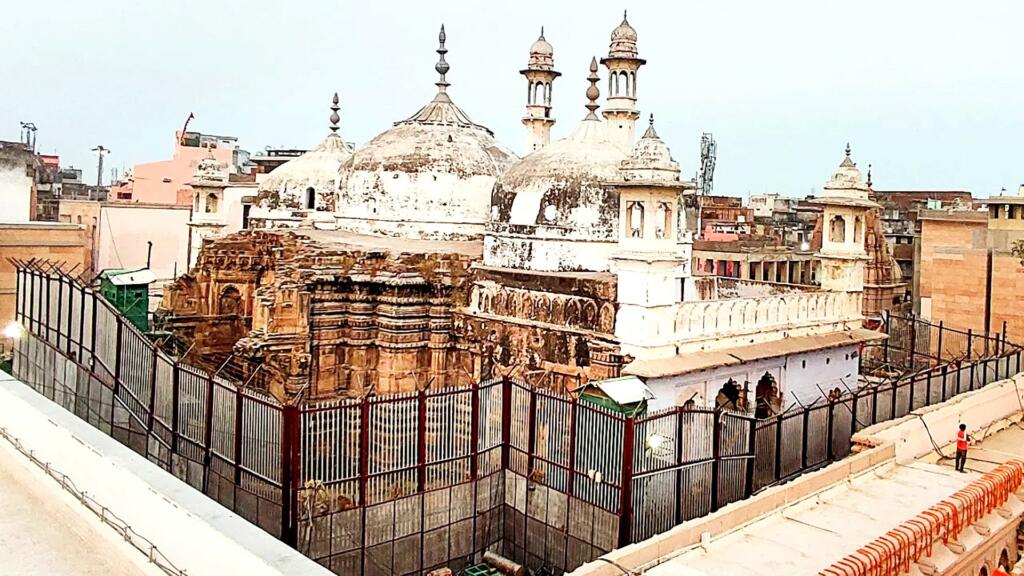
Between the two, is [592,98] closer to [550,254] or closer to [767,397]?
[550,254]

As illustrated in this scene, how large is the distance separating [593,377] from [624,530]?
353 centimetres

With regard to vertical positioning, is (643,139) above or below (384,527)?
above

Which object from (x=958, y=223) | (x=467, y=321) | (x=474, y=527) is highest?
(x=958, y=223)

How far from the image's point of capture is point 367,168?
19750 mm

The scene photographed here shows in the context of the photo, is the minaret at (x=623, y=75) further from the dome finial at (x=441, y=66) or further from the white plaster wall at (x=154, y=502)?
the white plaster wall at (x=154, y=502)

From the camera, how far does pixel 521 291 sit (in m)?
14.3

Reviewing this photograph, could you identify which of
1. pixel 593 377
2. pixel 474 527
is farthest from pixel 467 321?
pixel 474 527

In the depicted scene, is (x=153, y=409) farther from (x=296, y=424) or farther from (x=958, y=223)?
(x=958, y=223)

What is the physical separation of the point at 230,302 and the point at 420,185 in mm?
4295

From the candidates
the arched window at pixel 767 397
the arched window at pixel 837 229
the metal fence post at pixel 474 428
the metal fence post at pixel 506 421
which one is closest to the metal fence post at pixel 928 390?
the arched window at pixel 767 397

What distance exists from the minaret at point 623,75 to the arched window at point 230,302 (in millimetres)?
8535

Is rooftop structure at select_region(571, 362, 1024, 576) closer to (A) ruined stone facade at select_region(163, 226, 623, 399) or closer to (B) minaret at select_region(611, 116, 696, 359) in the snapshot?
(B) minaret at select_region(611, 116, 696, 359)

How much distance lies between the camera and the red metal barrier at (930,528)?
7727 millimetres

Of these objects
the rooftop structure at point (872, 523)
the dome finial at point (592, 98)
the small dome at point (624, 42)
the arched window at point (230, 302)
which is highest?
the small dome at point (624, 42)
